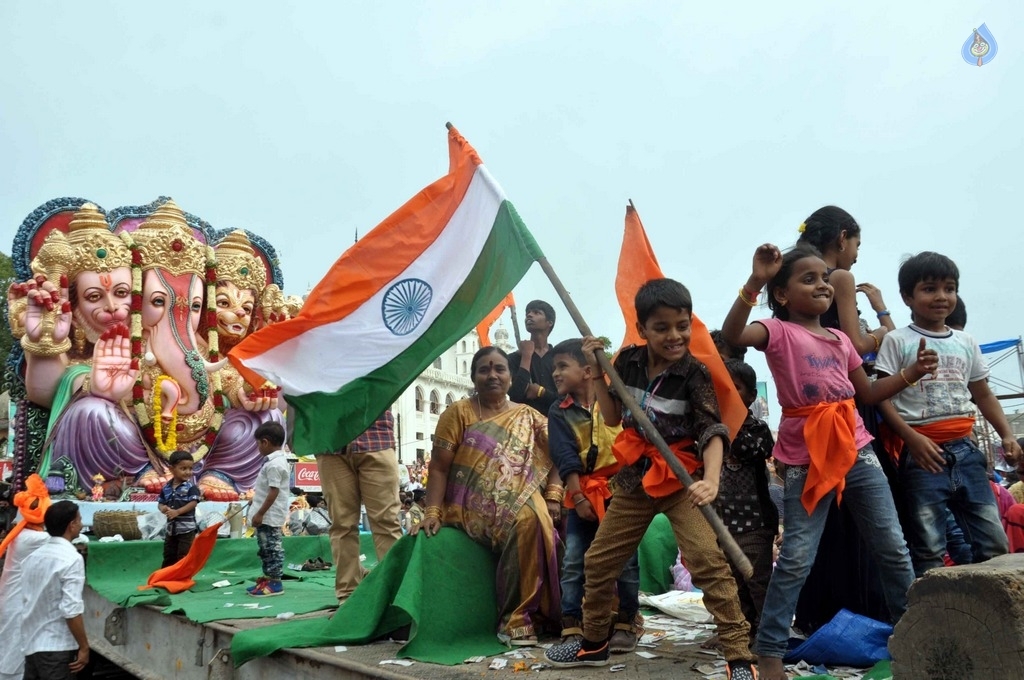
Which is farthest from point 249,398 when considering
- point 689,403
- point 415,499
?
point 689,403

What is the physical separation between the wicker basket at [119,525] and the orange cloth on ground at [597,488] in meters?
7.75

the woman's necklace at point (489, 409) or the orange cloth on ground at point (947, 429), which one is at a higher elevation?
the woman's necklace at point (489, 409)

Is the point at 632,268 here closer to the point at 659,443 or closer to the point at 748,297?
the point at 748,297

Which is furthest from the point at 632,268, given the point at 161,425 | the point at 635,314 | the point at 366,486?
the point at 161,425

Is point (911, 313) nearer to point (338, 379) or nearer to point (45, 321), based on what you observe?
point (338, 379)

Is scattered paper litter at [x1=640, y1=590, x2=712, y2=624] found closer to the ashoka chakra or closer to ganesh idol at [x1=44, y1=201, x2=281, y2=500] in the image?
the ashoka chakra

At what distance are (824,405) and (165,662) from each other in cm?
432

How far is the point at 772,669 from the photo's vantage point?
2932 millimetres

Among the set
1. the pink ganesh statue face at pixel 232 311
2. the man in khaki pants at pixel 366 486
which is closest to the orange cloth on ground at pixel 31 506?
the man in khaki pants at pixel 366 486

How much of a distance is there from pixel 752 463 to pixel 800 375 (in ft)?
2.26

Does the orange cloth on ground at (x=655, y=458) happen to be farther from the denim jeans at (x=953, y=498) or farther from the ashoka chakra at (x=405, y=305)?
the ashoka chakra at (x=405, y=305)

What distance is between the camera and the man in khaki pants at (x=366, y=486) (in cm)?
583

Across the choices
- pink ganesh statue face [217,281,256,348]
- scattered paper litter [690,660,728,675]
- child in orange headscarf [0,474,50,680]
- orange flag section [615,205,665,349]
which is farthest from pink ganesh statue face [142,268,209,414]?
scattered paper litter [690,660,728,675]

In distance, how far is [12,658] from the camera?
496cm
